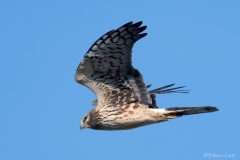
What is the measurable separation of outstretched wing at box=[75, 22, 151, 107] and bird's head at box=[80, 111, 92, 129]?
335mm

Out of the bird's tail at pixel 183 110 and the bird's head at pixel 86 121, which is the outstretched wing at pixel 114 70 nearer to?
the bird's head at pixel 86 121

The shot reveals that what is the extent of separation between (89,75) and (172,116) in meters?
1.83

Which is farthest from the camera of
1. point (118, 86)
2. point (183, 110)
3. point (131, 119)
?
point (118, 86)

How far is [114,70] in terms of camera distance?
11.5 m

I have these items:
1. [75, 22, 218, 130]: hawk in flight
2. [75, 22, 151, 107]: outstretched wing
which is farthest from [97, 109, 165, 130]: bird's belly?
[75, 22, 151, 107]: outstretched wing

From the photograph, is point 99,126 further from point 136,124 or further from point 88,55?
point 88,55

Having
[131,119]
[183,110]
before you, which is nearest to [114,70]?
[131,119]

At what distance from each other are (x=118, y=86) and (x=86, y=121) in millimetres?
994

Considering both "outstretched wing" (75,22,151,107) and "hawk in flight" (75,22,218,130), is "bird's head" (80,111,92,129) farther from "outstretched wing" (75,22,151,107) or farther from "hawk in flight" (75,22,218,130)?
"outstretched wing" (75,22,151,107)

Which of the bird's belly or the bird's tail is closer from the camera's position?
the bird's tail

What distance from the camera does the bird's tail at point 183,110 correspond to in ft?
35.6

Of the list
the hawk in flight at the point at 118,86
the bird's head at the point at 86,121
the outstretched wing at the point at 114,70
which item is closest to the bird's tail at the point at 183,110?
the hawk in flight at the point at 118,86

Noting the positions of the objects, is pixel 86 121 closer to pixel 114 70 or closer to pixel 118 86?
pixel 118 86

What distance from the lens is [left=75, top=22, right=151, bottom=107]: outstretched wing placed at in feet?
35.8
